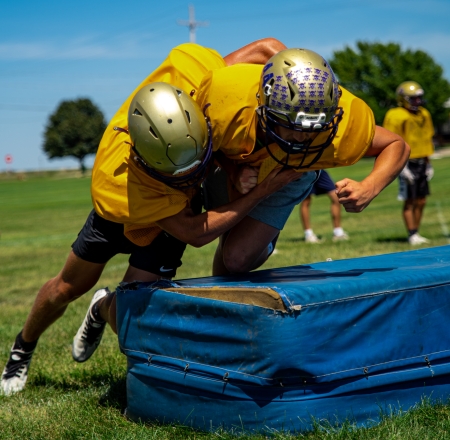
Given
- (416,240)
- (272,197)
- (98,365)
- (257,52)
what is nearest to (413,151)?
(416,240)

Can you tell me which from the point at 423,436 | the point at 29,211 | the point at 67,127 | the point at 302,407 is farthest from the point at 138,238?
the point at 67,127

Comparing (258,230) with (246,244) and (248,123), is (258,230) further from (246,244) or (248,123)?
(248,123)

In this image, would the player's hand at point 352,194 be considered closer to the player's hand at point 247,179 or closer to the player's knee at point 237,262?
the player's hand at point 247,179

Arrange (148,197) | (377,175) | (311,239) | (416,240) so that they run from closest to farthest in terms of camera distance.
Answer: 1. (148,197)
2. (377,175)
3. (416,240)
4. (311,239)

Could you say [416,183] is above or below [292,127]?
below

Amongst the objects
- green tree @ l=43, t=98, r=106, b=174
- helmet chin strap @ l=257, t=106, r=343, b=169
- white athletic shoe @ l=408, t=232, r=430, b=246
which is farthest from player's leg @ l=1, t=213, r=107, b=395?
green tree @ l=43, t=98, r=106, b=174

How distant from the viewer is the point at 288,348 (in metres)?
2.94

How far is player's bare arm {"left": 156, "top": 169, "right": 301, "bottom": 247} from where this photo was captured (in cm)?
368

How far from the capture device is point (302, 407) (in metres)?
3.04

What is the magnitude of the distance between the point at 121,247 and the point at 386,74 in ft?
230

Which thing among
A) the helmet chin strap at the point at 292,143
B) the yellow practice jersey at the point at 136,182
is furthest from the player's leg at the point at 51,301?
the helmet chin strap at the point at 292,143

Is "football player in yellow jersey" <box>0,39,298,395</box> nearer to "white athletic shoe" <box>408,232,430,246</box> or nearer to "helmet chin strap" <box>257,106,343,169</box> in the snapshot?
"helmet chin strap" <box>257,106,343,169</box>

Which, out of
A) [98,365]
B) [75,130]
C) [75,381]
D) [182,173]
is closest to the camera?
[182,173]

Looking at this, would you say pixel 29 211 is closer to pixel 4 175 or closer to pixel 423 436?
pixel 423 436
